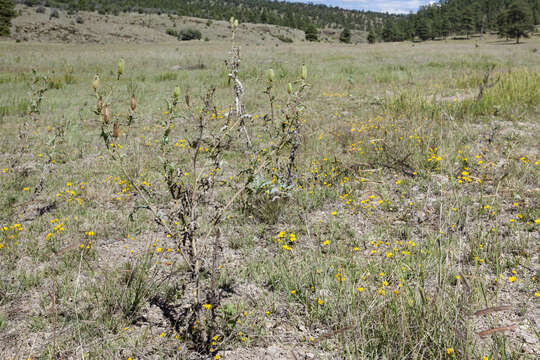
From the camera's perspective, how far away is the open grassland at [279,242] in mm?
1905

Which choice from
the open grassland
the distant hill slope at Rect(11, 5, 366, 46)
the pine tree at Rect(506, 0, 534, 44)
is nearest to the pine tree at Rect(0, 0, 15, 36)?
the distant hill slope at Rect(11, 5, 366, 46)

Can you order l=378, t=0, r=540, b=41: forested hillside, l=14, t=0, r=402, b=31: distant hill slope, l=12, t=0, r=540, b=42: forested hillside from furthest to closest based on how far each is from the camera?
l=378, t=0, r=540, b=41: forested hillside, l=14, t=0, r=402, b=31: distant hill slope, l=12, t=0, r=540, b=42: forested hillside

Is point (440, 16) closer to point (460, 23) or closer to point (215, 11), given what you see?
point (460, 23)

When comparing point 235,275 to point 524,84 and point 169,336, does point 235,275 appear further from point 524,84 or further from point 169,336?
point 524,84

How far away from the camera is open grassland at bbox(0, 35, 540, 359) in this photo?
1.91 metres

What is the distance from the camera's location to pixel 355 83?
11.2 metres

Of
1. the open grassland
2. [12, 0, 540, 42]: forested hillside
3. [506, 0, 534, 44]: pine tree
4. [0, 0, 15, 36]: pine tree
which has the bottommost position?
the open grassland

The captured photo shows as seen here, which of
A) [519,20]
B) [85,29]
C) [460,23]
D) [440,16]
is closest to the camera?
[85,29]

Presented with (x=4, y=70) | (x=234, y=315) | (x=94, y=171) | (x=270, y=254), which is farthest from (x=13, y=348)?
(x=4, y=70)

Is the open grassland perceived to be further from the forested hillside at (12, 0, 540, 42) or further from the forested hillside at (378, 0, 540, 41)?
the forested hillside at (378, 0, 540, 41)

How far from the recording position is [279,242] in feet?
10.1

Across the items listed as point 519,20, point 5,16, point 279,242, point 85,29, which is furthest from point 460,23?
point 279,242

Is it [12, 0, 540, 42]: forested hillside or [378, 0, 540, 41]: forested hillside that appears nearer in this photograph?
[12, 0, 540, 42]: forested hillside

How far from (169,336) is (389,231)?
2.14 m
